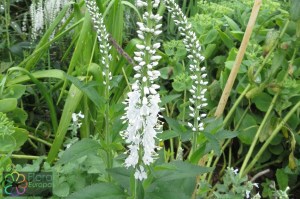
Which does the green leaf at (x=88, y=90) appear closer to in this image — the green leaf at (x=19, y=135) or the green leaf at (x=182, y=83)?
the green leaf at (x=19, y=135)

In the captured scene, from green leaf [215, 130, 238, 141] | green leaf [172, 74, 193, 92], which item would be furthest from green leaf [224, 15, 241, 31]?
A: green leaf [215, 130, 238, 141]

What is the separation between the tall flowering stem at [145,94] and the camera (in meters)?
1.43

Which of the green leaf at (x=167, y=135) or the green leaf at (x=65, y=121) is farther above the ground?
the green leaf at (x=167, y=135)

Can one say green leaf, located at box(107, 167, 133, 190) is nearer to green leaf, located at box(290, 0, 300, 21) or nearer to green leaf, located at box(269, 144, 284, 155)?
green leaf, located at box(290, 0, 300, 21)

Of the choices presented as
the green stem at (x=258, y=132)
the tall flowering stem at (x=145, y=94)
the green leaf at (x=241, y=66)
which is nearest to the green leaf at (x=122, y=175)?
the tall flowering stem at (x=145, y=94)

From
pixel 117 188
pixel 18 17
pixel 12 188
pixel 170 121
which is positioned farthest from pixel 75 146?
pixel 18 17

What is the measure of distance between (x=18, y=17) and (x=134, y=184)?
2600 millimetres

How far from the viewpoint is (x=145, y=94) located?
1.46 m

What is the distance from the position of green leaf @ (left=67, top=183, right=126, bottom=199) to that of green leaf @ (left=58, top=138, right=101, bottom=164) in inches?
4.2

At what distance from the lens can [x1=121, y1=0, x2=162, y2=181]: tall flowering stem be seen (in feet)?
4.69

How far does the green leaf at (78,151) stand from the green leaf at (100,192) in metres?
0.11

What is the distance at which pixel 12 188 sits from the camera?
6.86 feet

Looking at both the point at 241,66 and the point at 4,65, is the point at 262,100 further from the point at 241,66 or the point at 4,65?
the point at 4,65

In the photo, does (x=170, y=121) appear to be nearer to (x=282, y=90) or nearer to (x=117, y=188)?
(x=117, y=188)
